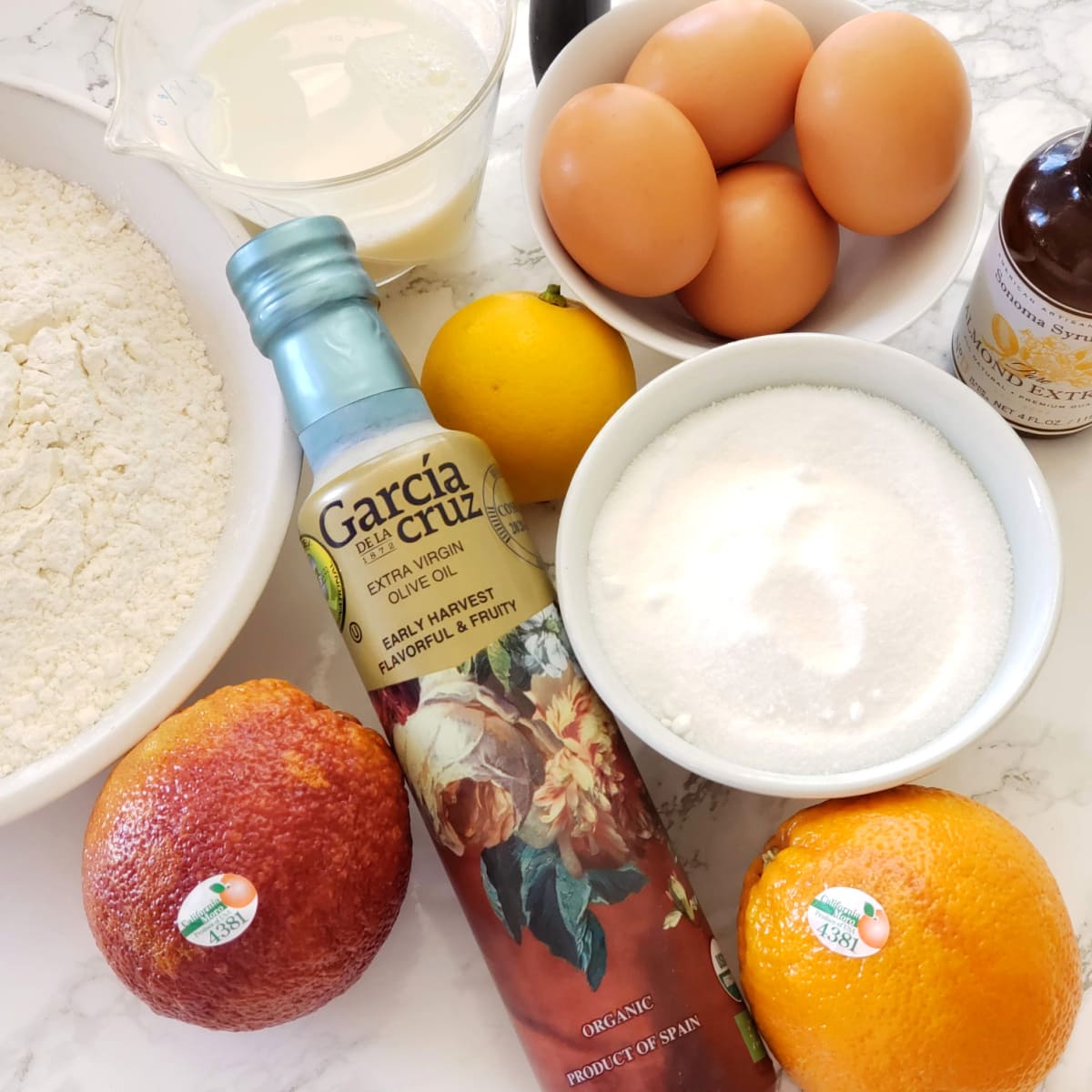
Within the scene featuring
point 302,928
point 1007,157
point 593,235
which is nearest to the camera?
point 302,928

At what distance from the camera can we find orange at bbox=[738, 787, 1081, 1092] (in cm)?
64

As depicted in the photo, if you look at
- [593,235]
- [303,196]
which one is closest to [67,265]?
[303,196]

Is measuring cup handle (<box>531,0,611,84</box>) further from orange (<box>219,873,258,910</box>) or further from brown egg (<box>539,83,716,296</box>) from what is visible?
orange (<box>219,873,258,910</box>)

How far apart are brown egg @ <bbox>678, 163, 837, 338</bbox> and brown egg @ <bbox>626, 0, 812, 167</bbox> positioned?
48 mm

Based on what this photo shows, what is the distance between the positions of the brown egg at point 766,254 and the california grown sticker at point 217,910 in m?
0.57

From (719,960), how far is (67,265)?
759mm

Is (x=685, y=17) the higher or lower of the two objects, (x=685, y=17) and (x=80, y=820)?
the higher

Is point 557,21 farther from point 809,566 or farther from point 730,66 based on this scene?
point 809,566

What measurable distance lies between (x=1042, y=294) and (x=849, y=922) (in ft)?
1.50

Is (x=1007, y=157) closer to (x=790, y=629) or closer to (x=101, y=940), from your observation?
(x=790, y=629)

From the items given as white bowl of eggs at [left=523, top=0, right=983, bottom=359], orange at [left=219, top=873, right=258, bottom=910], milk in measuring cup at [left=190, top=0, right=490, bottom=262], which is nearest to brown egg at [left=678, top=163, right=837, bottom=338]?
white bowl of eggs at [left=523, top=0, right=983, bottom=359]

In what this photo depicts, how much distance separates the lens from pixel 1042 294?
746 millimetres

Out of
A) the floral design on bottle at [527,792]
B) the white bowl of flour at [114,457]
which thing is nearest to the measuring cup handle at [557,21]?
the white bowl of flour at [114,457]

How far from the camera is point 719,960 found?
0.74 meters
